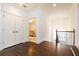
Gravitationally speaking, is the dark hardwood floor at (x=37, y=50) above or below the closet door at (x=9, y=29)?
below

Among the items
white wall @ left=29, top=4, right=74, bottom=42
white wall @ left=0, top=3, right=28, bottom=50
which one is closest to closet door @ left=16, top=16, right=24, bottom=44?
white wall @ left=0, top=3, right=28, bottom=50

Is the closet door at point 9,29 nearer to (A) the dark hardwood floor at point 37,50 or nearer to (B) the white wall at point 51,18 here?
(A) the dark hardwood floor at point 37,50

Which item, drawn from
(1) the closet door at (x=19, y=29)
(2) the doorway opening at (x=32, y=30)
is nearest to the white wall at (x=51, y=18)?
(2) the doorway opening at (x=32, y=30)

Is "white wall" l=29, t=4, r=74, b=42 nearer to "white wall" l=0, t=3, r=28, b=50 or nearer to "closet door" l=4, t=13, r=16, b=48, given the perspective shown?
"white wall" l=0, t=3, r=28, b=50

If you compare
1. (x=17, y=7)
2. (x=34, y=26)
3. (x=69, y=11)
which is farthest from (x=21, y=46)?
(x=69, y=11)

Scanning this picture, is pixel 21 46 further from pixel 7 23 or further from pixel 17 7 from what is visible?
pixel 17 7

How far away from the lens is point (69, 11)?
1.74m

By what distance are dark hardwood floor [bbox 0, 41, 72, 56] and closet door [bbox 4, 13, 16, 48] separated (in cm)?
8

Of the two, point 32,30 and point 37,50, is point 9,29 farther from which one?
point 37,50

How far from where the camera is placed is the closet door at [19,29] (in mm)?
1787

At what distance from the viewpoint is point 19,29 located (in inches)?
71.3

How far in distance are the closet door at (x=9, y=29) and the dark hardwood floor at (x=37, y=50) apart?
83 millimetres

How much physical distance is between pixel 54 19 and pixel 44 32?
0.87ft

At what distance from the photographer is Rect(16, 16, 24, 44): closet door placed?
1.79 meters
